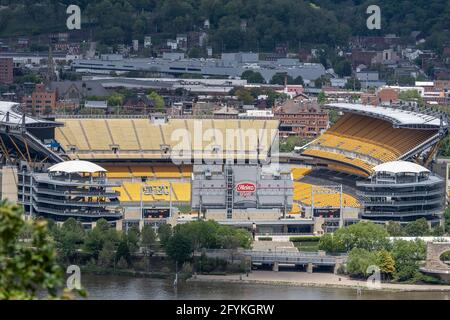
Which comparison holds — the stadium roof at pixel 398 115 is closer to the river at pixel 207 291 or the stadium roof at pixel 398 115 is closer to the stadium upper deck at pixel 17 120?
the stadium upper deck at pixel 17 120

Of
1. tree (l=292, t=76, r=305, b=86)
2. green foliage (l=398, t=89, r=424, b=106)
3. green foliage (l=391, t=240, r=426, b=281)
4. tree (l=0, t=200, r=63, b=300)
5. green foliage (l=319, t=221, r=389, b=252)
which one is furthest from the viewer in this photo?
tree (l=292, t=76, r=305, b=86)

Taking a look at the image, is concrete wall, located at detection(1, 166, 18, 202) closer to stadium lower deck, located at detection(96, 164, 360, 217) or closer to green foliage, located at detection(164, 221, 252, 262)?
stadium lower deck, located at detection(96, 164, 360, 217)

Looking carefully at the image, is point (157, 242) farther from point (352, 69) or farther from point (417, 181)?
point (352, 69)

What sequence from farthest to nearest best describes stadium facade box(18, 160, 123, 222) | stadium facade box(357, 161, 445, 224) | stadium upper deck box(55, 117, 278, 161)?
stadium upper deck box(55, 117, 278, 161)
stadium facade box(357, 161, 445, 224)
stadium facade box(18, 160, 123, 222)


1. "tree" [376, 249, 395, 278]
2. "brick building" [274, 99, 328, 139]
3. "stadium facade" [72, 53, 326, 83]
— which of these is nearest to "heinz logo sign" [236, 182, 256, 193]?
"tree" [376, 249, 395, 278]

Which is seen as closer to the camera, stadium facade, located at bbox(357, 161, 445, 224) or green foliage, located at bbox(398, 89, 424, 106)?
stadium facade, located at bbox(357, 161, 445, 224)

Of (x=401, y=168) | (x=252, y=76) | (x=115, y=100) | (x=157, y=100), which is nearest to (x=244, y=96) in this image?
(x=157, y=100)

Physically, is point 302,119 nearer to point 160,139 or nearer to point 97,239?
point 160,139
